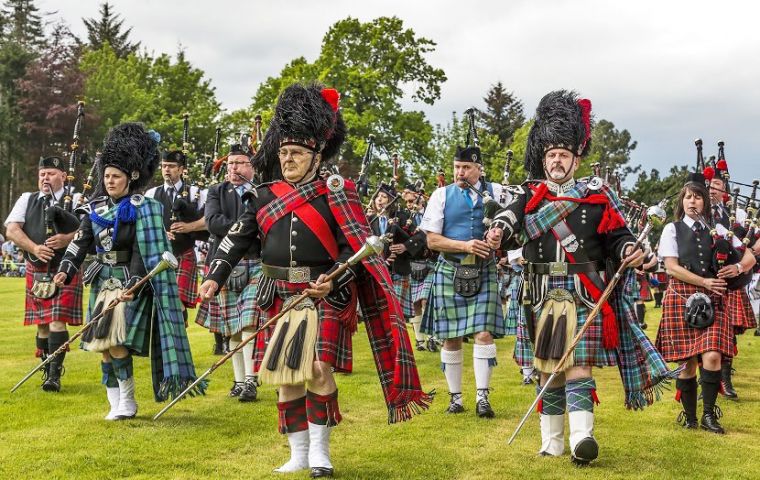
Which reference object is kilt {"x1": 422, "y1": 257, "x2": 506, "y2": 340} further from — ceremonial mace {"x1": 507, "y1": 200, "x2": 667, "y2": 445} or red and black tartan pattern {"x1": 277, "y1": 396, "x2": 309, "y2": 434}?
red and black tartan pattern {"x1": 277, "y1": 396, "x2": 309, "y2": 434}

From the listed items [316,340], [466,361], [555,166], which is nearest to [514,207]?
[555,166]

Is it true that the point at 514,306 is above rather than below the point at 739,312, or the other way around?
above

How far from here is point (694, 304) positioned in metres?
6.53

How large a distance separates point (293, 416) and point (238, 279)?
2852 mm

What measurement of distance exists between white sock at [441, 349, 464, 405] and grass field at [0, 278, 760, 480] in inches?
8.5

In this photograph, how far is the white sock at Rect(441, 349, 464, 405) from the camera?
270 inches

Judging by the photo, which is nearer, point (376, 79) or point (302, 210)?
point (302, 210)

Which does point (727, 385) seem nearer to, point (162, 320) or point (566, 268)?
point (566, 268)

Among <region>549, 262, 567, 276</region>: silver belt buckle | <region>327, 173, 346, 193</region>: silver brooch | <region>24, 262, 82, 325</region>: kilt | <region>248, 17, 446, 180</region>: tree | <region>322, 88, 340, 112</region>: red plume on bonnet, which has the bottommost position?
<region>24, 262, 82, 325</region>: kilt

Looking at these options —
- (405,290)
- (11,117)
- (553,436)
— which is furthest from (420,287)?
(11,117)

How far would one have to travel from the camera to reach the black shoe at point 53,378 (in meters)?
7.52

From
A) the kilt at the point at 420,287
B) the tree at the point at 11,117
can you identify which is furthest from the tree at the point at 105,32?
the kilt at the point at 420,287

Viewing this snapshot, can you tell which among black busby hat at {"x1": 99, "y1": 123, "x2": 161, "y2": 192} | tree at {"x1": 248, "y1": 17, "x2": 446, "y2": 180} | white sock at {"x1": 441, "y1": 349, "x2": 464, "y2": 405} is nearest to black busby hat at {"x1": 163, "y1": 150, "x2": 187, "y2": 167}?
black busby hat at {"x1": 99, "y1": 123, "x2": 161, "y2": 192}

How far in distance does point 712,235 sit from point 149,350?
4253 mm
